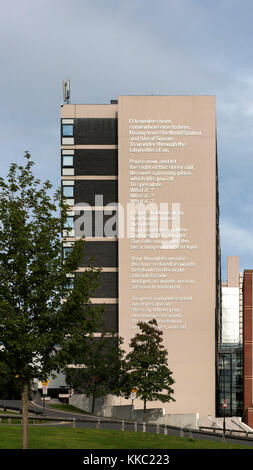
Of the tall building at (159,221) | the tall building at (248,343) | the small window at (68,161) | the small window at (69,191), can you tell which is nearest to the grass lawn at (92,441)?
the tall building at (248,343)

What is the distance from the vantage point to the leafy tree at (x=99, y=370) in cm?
8544

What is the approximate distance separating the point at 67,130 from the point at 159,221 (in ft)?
57.9

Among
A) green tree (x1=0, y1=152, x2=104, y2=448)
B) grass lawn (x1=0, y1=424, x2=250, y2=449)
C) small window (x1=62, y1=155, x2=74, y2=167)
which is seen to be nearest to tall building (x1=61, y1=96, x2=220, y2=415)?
small window (x1=62, y1=155, x2=74, y2=167)

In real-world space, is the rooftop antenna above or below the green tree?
above

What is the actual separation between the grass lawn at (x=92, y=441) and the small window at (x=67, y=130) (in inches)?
2340

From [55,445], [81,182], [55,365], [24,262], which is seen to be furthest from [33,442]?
[81,182]

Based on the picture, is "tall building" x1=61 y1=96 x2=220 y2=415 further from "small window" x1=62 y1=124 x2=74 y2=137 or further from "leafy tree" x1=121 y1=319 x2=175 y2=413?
"leafy tree" x1=121 y1=319 x2=175 y2=413

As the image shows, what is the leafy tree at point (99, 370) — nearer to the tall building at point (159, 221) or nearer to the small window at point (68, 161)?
the tall building at point (159, 221)

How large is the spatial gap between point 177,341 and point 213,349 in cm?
453

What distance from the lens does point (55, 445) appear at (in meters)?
35.8

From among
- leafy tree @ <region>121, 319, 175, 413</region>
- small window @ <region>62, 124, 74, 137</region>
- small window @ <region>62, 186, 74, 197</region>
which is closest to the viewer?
leafy tree @ <region>121, 319, 175, 413</region>

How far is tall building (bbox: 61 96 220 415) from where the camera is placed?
306 feet

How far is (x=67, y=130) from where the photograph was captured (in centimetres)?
9950

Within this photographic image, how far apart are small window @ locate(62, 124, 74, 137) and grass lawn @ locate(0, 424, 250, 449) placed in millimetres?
59437
